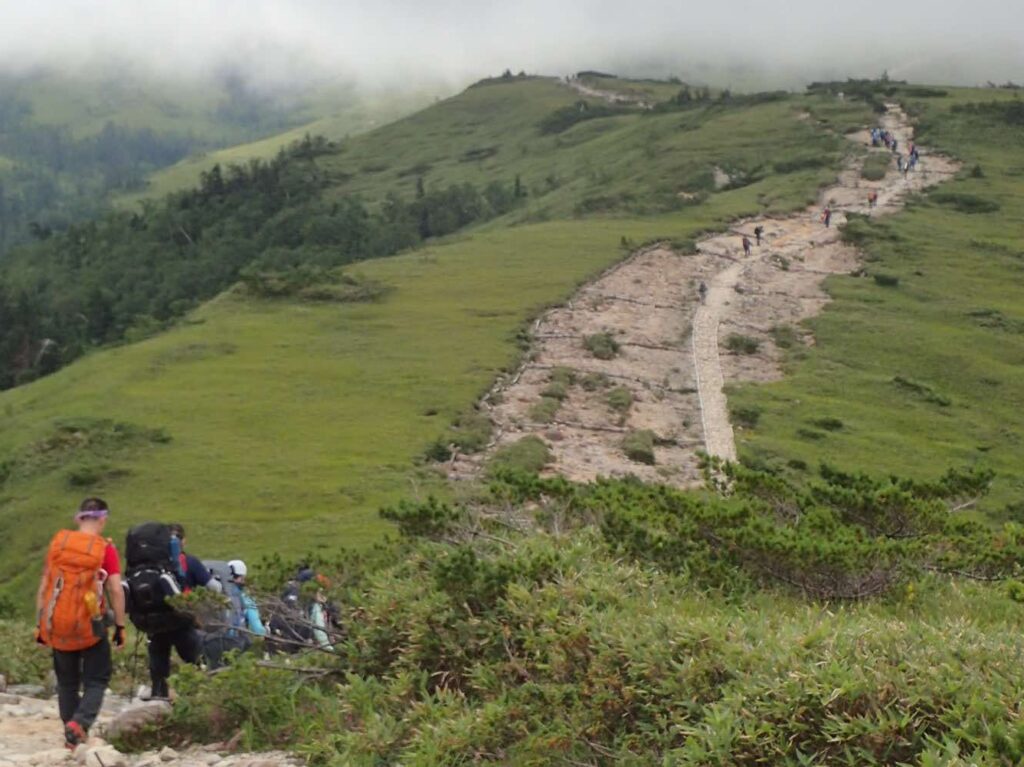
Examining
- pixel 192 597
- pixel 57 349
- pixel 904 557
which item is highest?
pixel 192 597

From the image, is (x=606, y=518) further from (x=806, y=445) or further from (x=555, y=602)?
(x=806, y=445)

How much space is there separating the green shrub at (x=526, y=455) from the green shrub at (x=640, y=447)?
2197 mm

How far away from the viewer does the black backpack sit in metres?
11.0

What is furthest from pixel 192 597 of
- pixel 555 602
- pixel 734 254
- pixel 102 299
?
pixel 102 299

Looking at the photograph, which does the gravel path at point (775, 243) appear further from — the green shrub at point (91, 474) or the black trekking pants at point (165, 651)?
the black trekking pants at point (165, 651)

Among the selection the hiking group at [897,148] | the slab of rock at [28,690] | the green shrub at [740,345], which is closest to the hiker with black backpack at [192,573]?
the slab of rock at [28,690]

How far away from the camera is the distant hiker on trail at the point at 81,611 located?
967 cm

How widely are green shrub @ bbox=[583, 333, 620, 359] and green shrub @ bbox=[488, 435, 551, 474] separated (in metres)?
10.8

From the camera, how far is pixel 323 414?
35469mm

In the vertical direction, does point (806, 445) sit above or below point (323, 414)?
below

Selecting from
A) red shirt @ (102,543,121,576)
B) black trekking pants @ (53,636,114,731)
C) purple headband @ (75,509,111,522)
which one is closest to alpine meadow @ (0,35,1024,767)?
black trekking pants @ (53,636,114,731)

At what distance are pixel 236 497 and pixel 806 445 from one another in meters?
16.2

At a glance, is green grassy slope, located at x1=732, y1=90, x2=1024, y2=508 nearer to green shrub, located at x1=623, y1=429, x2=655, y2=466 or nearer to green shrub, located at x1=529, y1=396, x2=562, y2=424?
green shrub, located at x1=623, y1=429, x2=655, y2=466

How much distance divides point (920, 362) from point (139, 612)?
39.1 m
